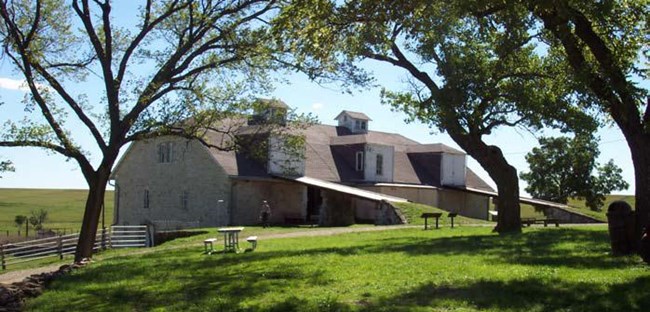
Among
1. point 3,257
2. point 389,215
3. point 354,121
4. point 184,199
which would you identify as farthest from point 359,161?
point 3,257

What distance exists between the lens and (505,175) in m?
25.1

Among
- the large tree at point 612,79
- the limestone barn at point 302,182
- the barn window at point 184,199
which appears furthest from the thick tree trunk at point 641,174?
the barn window at point 184,199

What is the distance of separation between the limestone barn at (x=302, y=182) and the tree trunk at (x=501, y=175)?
1136 centimetres

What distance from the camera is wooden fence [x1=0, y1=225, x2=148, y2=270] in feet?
94.9

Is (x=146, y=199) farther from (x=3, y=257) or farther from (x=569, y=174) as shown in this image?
(x=569, y=174)

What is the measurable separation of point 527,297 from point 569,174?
192 feet

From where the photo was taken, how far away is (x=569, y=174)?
65188 mm

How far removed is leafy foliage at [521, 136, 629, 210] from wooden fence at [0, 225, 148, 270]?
1645 inches

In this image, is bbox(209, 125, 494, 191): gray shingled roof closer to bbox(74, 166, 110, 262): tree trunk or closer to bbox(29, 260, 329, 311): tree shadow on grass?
bbox(74, 166, 110, 262): tree trunk

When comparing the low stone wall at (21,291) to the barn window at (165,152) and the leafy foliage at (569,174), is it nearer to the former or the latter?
the barn window at (165,152)

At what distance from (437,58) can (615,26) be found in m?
9.79

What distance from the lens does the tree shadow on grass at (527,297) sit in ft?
31.2

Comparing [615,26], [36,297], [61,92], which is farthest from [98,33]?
[615,26]

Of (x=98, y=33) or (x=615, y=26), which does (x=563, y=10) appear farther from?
(x=98, y=33)
